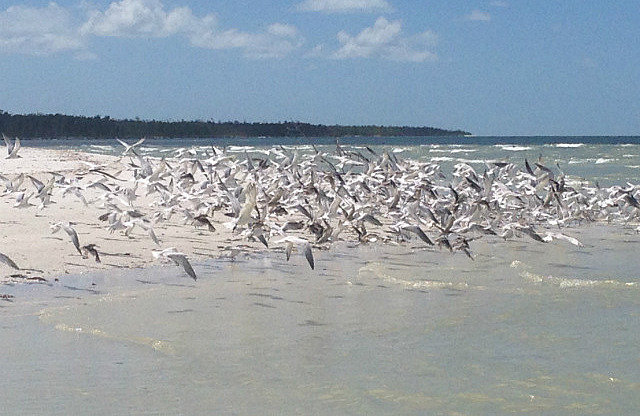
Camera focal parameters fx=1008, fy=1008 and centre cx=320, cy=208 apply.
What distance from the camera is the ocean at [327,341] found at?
580 centimetres

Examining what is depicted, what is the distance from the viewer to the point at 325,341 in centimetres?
730

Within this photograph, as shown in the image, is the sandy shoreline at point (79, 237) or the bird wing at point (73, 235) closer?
the sandy shoreline at point (79, 237)

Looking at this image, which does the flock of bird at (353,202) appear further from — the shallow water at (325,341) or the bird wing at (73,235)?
the shallow water at (325,341)

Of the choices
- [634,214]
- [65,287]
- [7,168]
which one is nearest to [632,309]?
[65,287]

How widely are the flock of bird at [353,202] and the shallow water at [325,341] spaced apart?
1.60m

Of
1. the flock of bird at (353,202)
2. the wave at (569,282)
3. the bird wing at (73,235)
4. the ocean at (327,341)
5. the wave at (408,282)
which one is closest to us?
the ocean at (327,341)

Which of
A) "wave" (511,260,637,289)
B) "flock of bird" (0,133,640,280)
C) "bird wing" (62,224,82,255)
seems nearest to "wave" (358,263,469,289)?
"wave" (511,260,637,289)

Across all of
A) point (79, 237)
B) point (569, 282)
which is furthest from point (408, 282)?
point (79, 237)

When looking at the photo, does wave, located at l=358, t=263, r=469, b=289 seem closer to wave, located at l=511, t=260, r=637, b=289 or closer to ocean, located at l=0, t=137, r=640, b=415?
ocean, located at l=0, t=137, r=640, b=415

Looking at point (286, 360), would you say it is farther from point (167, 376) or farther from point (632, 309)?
point (632, 309)

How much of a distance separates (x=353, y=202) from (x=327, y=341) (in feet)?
21.2

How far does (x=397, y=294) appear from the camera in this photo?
9.38 metres

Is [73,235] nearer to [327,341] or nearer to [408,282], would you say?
[408,282]

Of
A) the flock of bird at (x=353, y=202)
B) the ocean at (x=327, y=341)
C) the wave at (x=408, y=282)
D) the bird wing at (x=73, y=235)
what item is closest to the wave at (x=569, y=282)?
the ocean at (x=327, y=341)
